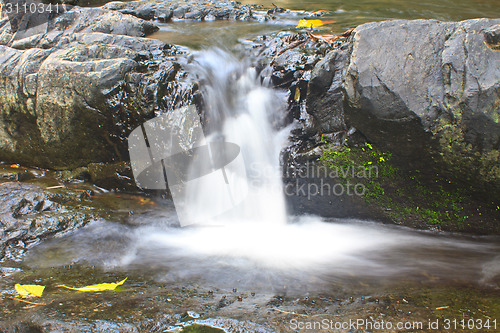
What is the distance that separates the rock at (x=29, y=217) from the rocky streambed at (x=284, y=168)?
2cm

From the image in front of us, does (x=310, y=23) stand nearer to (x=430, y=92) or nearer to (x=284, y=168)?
(x=284, y=168)

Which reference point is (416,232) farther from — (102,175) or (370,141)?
(102,175)

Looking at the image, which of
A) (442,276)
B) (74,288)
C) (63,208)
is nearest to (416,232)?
(442,276)

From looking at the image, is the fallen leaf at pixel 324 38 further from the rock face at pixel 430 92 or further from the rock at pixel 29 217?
the rock at pixel 29 217

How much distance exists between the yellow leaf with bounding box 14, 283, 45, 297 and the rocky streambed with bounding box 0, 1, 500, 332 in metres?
0.08

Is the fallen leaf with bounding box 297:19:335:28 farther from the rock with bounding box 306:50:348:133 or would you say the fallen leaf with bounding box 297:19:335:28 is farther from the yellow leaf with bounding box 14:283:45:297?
the yellow leaf with bounding box 14:283:45:297

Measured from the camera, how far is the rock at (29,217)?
364 centimetres

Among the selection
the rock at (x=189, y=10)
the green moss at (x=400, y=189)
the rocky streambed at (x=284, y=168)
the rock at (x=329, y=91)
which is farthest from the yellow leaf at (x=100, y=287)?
the rock at (x=189, y=10)

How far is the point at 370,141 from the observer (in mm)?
3730

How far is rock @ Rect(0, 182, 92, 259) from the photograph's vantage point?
3.64m

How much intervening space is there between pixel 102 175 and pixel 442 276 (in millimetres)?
3963

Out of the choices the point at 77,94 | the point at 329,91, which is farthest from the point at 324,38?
the point at 77,94

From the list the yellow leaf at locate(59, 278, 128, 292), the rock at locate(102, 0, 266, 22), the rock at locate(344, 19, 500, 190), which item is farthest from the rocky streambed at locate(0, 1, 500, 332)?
the rock at locate(102, 0, 266, 22)

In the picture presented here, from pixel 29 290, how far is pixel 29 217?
1423 millimetres
